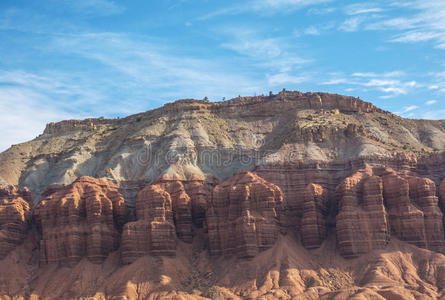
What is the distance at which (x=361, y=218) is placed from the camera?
255 ft

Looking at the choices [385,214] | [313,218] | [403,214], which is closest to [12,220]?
[313,218]

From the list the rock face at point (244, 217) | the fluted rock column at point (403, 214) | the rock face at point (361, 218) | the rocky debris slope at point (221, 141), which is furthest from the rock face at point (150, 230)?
the fluted rock column at point (403, 214)

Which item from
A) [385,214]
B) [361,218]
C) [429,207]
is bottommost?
[361,218]

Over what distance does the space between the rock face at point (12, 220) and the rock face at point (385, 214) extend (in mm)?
38712

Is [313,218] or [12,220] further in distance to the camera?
[12,220]

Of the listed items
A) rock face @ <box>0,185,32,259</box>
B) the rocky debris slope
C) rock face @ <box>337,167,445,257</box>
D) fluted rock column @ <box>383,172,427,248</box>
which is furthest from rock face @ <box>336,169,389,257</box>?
rock face @ <box>0,185,32,259</box>

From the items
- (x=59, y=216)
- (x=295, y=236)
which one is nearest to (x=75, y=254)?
(x=59, y=216)

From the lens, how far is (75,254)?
82000 millimetres

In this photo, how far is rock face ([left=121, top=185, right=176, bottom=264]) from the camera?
263 ft

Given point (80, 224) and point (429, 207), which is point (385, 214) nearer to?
point (429, 207)

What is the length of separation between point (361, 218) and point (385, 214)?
2.77 meters

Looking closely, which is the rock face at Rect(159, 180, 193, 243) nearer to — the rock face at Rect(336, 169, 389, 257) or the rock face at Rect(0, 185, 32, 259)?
the rock face at Rect(336, 169, 389, 257)

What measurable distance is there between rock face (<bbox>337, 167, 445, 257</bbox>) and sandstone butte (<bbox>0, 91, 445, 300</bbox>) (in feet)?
0.41

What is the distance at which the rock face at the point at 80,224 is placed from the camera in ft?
270
